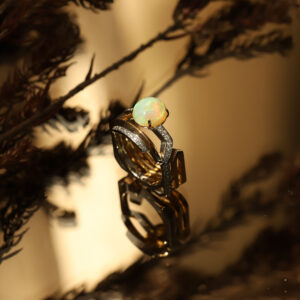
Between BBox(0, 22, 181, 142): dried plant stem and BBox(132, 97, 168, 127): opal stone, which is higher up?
BBox(0, 22, 181, 142): dried plant stem

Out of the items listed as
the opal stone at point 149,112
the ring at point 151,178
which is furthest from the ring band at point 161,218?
the opal stone at point 149,112

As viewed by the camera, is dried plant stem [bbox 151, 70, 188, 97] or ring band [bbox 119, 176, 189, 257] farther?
dried plant stem [bbox 151, 70, 188, 97]

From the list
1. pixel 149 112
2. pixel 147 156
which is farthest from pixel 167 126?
pixel 149 112

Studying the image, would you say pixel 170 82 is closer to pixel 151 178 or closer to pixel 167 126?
pixel 167 126

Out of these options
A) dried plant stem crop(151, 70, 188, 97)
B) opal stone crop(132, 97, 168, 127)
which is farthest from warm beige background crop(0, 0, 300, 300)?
opal stone crop(132, 97, 168, 127)

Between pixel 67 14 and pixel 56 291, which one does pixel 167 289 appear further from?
pixel 67 14

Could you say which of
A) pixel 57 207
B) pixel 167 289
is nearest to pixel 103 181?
pixel 57 207

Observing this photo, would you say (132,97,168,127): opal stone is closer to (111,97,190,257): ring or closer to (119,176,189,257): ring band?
(111,97,190,257): ring

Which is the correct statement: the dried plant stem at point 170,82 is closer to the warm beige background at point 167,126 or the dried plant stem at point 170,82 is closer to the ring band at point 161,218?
the warm beige background at point 167,126
